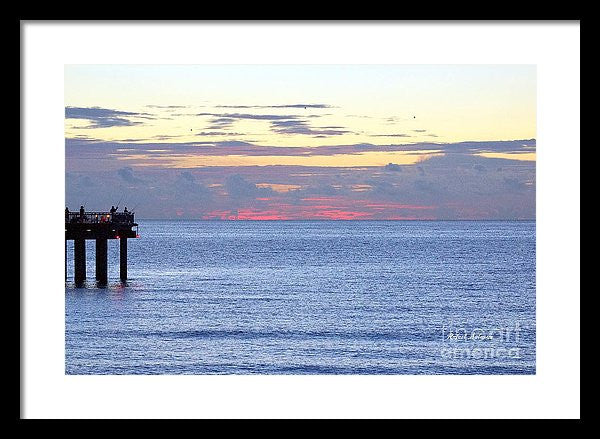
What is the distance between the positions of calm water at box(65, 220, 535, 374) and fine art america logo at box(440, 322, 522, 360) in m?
0.04

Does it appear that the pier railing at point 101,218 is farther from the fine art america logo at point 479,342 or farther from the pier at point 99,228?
the fine art america logo at point 479,342

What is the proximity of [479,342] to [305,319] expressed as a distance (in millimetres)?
4024

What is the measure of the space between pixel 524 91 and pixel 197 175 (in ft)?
56.7

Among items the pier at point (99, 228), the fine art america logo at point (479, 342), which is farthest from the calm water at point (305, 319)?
the pier at point (99, 228)

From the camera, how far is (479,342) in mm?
20609

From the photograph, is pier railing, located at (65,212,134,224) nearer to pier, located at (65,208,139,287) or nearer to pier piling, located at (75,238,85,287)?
pier, located at (65,208,139,287)

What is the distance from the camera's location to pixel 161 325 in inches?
713

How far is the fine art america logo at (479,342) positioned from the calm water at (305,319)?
1.6 inches

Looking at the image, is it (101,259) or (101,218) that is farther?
(101,259)

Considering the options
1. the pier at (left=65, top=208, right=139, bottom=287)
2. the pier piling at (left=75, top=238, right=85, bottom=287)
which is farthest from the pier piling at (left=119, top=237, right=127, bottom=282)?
the pier piling at (left=75, top=238, right=85, bottom=287)

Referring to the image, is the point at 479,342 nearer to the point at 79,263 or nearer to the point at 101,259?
the point at 101,259

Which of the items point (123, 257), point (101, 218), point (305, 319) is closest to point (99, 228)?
point (101, 218)
